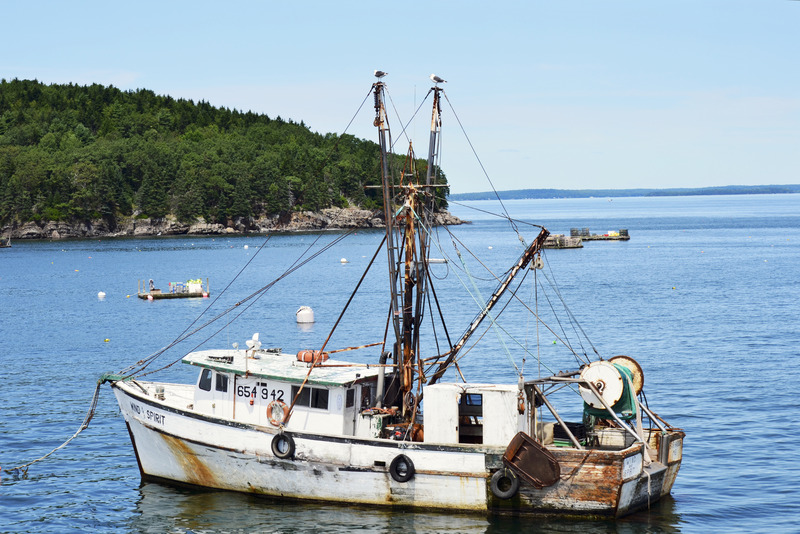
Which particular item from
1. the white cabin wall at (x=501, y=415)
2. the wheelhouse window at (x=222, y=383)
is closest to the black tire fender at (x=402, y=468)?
the white cabin wall at (x=501, y=415)

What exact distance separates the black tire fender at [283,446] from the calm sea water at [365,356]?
61.6 inches

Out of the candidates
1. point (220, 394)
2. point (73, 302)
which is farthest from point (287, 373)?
point (73, 302)

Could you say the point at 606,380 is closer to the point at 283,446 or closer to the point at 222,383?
the point at 283,446

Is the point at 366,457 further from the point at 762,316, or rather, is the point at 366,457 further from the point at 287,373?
the point at 762,316

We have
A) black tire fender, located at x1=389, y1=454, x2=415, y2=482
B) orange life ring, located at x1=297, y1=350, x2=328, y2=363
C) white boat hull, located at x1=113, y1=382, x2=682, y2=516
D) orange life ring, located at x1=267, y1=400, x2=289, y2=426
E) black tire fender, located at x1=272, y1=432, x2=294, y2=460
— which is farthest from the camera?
orange life ring, located at x1=297, y1=350, x2=328, y2=363

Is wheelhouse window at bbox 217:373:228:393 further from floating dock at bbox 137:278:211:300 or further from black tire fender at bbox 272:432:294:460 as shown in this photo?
floating dock at bbox 137:278:211:300

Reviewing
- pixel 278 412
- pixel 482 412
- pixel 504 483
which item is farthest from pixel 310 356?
pixel 504 483

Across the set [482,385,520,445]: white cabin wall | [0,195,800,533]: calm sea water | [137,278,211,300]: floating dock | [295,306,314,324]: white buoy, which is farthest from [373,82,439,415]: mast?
[137,278,211,300]: floating dock

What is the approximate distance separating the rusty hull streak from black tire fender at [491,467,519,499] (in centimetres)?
835

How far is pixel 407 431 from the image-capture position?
2456 centimetres

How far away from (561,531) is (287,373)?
28.6 feet

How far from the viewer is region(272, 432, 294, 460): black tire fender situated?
24.7 meters

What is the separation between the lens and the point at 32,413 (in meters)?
36.2

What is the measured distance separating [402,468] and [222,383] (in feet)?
20.7
